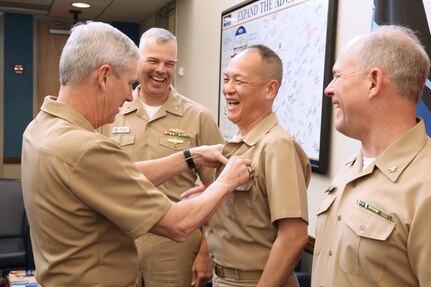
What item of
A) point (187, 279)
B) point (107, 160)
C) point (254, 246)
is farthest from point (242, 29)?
point (107, 160)

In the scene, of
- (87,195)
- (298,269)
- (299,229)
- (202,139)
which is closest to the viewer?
(87,195)

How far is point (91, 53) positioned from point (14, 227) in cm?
359

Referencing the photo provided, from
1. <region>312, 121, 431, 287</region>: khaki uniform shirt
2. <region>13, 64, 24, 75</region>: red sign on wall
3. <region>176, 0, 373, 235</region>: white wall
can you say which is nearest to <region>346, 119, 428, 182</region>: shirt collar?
<region>312, 121, 431, 287</region>: khaki uniform shirt

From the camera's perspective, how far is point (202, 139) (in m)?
2.39

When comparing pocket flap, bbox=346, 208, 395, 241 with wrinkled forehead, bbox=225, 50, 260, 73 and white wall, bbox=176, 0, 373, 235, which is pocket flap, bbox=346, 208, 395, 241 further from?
white wall, bbox=176, 0, 373, 235

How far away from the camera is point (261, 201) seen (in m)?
1.67

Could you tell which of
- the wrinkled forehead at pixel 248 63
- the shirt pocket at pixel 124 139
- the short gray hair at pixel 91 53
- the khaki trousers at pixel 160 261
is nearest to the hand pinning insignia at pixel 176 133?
the shirt pocket at pixel 124 139

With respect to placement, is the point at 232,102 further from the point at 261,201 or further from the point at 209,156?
the point at 261,201

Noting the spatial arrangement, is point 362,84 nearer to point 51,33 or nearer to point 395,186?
point 395,186

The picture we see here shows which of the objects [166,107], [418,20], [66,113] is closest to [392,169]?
[66,113]

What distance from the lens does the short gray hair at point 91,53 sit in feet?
4.59

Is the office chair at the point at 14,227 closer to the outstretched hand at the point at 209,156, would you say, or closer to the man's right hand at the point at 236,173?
the outstretched hand at the point at 209,156

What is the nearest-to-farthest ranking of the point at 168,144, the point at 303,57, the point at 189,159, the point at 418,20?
the point at 189,159 < the point at 418,20 < the point at 168,144 < the point at 303,57

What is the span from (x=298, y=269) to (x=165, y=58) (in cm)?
168
